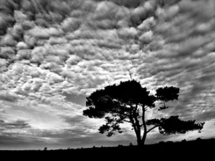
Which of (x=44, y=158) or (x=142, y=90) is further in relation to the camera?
(x=142, y=90)

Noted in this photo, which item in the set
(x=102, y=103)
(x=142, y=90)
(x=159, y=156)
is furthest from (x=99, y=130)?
(x=159, y=156)

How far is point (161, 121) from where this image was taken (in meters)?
19.6

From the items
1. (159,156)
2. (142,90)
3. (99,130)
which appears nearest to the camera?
(159,156)

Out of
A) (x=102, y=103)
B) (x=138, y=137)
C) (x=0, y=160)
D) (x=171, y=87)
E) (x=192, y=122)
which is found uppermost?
(x=171, y=87)

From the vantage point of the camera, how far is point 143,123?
2128cm

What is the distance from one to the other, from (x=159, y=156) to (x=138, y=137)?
15694mm

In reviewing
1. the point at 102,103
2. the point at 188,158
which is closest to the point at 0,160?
the point at 188,158

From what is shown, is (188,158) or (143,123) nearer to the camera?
(188,158)

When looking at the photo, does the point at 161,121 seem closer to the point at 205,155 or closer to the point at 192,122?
the point at 192,122

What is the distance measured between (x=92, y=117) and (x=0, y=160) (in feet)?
51.3

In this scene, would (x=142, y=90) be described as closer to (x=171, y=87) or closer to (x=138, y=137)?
(x=171, y=87)

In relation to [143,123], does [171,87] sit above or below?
above

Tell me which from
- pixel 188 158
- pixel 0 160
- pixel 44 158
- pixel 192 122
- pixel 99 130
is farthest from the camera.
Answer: pixel 99 130

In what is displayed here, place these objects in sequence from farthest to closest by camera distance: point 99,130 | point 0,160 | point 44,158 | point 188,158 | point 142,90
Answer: point 99,130 < point 142,90 < point 44,158 < point 0,160 < point 188,158
